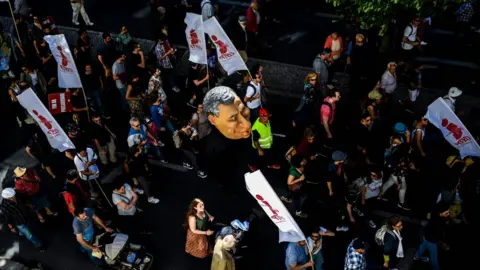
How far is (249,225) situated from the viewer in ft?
37.4

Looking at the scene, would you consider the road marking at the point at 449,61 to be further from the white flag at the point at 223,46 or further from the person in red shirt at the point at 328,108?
the white flag at the point at 223,46

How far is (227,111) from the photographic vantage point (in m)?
12.4

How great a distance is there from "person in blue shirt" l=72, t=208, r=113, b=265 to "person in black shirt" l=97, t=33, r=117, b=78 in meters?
5.01

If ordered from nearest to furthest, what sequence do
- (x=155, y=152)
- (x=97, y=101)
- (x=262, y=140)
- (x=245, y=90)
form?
(x=262, y=140)
(x=155, y=152)
(x=245, y=90)
(x=97, y=101)

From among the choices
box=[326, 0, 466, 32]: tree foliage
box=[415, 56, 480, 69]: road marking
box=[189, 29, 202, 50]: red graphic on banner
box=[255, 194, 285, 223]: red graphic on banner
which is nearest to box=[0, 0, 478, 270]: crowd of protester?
box=[255, 194, 285, 223]: red graphic on banner

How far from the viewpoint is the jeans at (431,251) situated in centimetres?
1024

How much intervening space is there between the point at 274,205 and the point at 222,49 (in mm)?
4888

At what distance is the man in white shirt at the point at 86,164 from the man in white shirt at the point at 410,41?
8.02 metres

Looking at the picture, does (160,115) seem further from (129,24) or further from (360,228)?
(129,24)

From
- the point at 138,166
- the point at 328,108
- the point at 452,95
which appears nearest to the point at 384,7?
the point at 328,108

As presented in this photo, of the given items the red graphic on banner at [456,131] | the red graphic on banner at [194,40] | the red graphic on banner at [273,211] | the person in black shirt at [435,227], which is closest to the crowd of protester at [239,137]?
the person in black shirt at [435,227]

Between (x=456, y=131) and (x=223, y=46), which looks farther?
(x=223, y=46)

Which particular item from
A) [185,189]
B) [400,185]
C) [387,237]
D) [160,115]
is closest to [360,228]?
[400,185]

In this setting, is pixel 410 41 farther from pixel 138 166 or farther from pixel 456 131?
pixel 138 166
